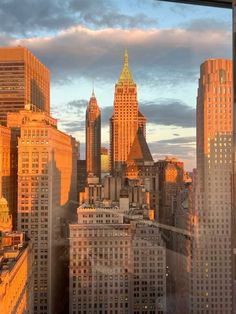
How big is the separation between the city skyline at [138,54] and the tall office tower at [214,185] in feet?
0.27

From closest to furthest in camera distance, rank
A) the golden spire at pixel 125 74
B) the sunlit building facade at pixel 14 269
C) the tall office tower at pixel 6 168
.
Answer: the sunlit building facade at pixel 14 269, the tall office tower at pixel 6 168, the golden spire at pixel 125 74

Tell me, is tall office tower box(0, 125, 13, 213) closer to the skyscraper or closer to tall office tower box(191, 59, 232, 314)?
the skyscraper


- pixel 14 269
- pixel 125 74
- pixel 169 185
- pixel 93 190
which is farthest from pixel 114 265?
pixel 125 74

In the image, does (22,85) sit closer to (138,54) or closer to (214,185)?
(138,54)

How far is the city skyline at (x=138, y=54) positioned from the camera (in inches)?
96.0

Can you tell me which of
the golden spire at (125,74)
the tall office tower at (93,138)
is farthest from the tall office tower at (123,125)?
the tall office tower at (93,138)

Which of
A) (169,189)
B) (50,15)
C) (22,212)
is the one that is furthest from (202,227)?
(50,15)

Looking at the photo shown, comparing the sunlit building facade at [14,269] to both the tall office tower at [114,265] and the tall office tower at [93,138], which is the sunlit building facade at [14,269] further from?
the tall office tower at [93,138]

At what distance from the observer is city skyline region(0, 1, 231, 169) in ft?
8.00

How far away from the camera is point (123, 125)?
2729mm

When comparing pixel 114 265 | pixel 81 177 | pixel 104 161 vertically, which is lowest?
pixel 114 265

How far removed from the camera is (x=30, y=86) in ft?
8.47

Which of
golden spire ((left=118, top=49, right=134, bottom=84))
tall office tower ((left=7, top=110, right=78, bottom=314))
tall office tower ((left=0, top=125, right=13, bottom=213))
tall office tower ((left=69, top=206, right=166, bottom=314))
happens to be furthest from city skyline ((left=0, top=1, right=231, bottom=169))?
tall office tower ((left=69, top=206, right=166, bottom=314))

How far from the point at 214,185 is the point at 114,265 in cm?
91
